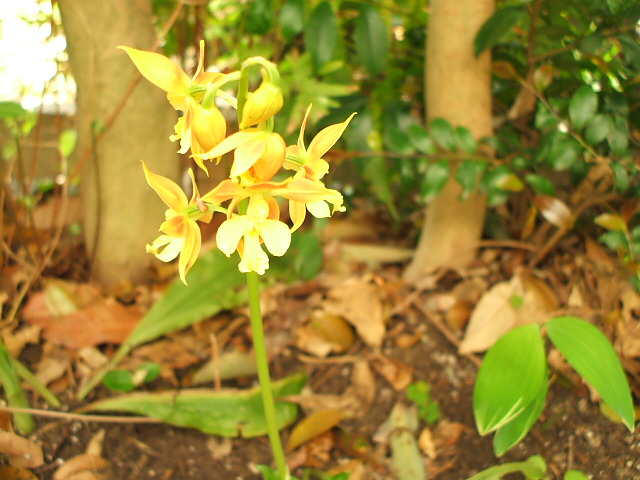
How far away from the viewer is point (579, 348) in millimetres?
853

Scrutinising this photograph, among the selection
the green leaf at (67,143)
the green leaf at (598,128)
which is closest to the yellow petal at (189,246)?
the green leaf at (598,128)

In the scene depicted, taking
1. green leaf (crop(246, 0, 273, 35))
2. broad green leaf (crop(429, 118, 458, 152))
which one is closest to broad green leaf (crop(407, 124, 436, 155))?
broad green leaf (crop(429, 118, 458, 152))

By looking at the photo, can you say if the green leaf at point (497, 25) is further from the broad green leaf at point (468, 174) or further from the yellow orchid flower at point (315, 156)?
the yellow orchid flower at point (315, 156)

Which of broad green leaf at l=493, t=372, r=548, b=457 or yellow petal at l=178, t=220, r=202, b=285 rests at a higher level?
yellow petal at l=178, t=220, r=202, b=285

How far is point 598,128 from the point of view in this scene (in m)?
1.03

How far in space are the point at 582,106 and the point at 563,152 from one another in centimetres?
9

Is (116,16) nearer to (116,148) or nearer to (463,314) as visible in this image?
(116,148)

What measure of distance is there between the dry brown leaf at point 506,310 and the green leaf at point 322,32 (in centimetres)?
62

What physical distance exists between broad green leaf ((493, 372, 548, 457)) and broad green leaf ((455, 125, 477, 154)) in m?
0.51

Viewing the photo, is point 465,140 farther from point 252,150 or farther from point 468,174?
point 252,150

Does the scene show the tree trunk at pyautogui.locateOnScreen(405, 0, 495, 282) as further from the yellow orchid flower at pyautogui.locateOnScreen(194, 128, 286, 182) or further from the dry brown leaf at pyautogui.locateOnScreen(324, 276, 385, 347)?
the yellow orchid flower at pyautogui.locateOnScreen(194, 128, 286, 182)

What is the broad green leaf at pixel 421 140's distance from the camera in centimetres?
122

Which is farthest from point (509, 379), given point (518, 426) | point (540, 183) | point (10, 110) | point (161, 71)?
point (10, 110)

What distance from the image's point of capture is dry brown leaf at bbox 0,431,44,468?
929 millimetres
